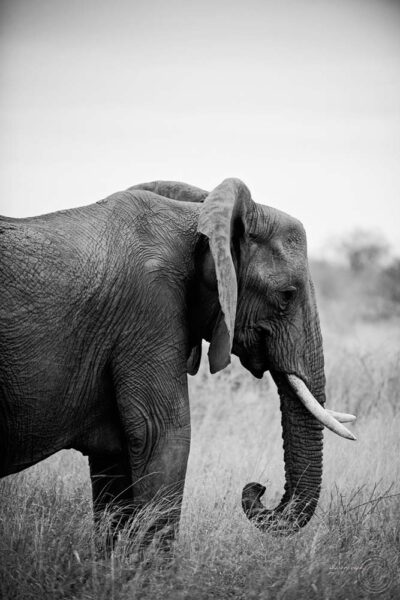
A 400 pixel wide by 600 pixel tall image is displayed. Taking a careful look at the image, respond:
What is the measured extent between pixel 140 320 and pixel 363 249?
101ft

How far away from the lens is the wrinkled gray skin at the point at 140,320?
3748mm

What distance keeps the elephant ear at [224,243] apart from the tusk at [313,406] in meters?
0.47

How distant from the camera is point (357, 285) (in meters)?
27.0

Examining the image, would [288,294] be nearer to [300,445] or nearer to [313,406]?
[313,406]

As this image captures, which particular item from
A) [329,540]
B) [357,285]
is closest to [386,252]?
[357,285]

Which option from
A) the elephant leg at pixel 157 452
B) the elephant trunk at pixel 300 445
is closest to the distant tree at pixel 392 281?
the elephant trunk at pixel 300 445

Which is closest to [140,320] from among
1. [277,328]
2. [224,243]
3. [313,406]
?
[224,243]

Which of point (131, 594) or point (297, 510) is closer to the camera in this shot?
point (131, 594)

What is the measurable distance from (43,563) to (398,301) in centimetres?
1897

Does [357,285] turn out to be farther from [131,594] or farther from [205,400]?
[131,594]

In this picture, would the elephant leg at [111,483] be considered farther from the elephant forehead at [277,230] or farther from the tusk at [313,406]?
the elephant forehead at [277,230]

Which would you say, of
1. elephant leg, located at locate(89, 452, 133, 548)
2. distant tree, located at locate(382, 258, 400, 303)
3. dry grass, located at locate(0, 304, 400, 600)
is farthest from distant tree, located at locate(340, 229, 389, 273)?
elephant leg, located at locate(89, 452, 133, 548)

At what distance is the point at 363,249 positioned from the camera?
33875 millimetres

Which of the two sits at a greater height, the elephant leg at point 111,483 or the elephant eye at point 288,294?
Answer: the elephant eye at point 288,294
